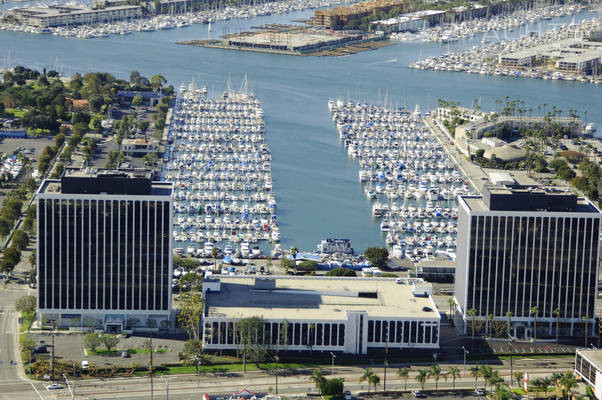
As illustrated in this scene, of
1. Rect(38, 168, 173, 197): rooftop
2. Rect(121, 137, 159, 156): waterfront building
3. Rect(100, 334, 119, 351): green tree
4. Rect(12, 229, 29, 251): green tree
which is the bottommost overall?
Rect(100, 334, 119, 351): green tree

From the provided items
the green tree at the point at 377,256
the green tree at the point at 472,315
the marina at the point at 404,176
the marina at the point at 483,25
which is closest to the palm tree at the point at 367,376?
the green tree at the point at 472,315

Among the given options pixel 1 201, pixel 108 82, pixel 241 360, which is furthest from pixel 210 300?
pixel 108 82

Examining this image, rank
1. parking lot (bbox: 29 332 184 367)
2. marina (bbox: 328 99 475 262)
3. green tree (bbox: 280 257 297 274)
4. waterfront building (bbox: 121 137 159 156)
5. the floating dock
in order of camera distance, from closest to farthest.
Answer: parking lot (bbox: 29 332 184 367) < green tree (bbox: 280 257 297 274) < marina (bbox: 328 99 475 262) < waterfront building (bbox: 121 137 159 156) < the floating dock

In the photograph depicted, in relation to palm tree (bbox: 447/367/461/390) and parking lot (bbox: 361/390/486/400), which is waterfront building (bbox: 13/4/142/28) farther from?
parking lot (bbox: 361/390/486/400)

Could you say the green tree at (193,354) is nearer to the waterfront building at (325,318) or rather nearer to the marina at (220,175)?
the waterfront building at (325,318)

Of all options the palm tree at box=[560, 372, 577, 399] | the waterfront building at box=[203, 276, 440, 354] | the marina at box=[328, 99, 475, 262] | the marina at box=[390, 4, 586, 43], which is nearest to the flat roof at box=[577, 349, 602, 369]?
the palm tree at box=[560, 372, 577, 399]

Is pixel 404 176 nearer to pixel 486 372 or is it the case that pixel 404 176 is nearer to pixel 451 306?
pixel 451 306

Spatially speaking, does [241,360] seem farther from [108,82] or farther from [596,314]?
[108,82]
